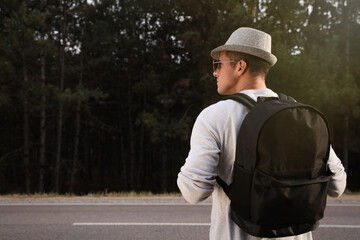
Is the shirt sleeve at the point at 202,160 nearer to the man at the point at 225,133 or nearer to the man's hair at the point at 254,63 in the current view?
the man at the point at 225,133

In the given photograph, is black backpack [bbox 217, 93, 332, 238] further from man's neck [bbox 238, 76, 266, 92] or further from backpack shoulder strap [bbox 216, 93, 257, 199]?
man's neck [bbox 238, 76, 266, 92]

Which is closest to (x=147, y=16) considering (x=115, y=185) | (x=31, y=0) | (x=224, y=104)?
(x=31, y=0)

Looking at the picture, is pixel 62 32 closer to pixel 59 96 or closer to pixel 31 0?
pixel 31 0

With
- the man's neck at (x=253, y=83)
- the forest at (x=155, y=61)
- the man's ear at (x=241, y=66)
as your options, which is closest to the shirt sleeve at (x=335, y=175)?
the man's neck at (x=253, y=83)

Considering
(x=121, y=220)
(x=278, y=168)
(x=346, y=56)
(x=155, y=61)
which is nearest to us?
(x=278, y=168)

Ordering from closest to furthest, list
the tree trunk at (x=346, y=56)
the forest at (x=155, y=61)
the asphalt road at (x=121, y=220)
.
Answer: the asphalt road at (x=121, y=220) < the forest at (x=155, y=61) < the tree trunk at (x=346, y=56)

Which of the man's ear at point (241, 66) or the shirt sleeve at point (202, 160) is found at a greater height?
the man's ear at point (241, 66)

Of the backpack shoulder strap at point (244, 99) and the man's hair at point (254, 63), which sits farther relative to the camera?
the man's hair at point (254, 63)

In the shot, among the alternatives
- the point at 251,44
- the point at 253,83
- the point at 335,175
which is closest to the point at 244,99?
the point at 253,83

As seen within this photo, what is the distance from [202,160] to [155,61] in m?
21.1

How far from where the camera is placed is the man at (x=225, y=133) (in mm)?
1584

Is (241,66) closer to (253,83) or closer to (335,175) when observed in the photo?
(253,83)

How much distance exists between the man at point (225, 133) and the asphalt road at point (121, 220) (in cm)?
445

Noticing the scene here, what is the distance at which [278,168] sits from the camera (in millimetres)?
1510
